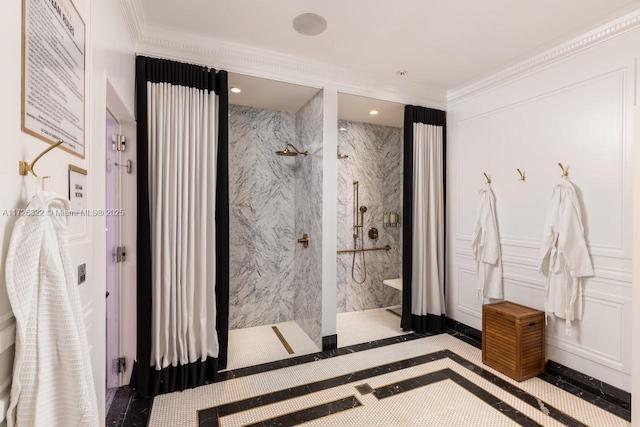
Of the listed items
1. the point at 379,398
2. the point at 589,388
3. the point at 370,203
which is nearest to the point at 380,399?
the point at 379,398

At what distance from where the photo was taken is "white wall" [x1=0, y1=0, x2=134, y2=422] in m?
0.84

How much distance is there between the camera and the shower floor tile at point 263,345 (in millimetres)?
2871

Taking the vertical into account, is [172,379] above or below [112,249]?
below

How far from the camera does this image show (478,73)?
3.18 m

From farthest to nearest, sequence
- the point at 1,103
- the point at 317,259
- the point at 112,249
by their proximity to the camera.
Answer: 1. the point at 317,259
2. the point at 112,249
3. the point at 1,103

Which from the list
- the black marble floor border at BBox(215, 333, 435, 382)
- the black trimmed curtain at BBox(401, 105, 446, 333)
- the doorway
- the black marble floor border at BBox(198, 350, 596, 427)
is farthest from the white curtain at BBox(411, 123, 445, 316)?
the doorway

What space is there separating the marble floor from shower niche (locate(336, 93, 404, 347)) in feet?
4.18

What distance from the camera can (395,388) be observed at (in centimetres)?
239

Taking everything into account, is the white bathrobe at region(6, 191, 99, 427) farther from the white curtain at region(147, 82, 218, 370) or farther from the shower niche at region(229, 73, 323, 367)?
the shower niche at region(229, 73, 323, 367)

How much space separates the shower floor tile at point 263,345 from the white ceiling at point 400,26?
281 cm

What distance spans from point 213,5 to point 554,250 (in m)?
3.20

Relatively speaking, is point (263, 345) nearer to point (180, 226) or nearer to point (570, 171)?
point (180, 226)

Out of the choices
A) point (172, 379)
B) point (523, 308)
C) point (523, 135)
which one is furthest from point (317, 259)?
point (523, 135)

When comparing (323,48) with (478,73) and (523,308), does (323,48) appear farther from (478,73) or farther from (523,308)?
(523,308)
